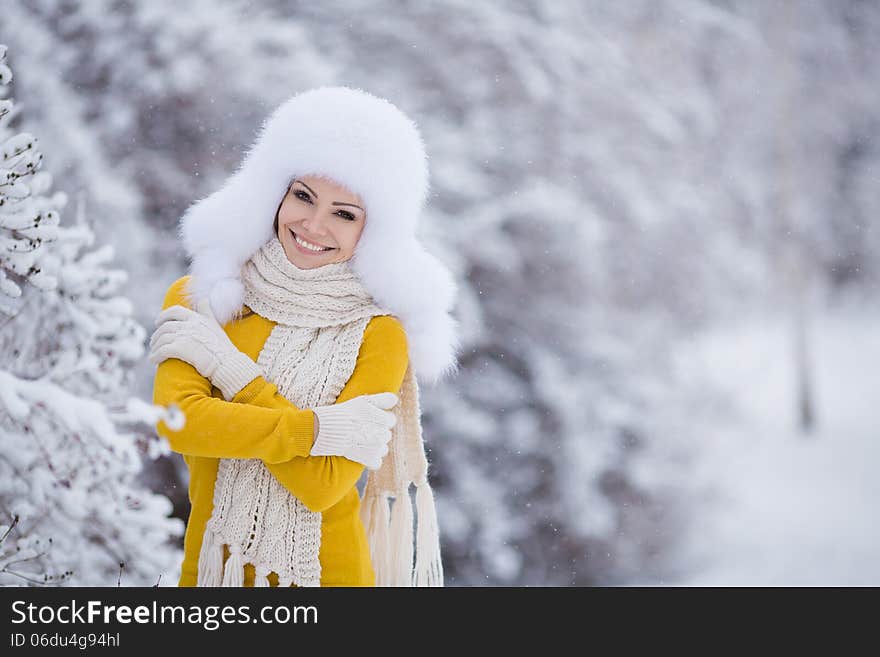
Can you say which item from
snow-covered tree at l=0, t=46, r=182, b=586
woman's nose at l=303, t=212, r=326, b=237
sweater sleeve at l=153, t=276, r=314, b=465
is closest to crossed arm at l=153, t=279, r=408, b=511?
sweater sleeve at l=153, t=276, r=314, b=465

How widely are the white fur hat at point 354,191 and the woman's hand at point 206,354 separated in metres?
0.07

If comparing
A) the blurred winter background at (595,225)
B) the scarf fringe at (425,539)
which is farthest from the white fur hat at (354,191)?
the blurred winter background at (595,225)

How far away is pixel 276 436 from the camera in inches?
49.1

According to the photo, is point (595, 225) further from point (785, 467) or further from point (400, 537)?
point (400, 537)

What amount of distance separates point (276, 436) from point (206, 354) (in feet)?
0.66

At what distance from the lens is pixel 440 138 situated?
321 centimetres

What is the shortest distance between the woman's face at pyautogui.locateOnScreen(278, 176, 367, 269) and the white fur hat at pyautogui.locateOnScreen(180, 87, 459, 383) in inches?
0.7

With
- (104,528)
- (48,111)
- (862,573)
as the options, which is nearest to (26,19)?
(48,111)

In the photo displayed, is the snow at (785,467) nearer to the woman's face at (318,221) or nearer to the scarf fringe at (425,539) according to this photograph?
the scarf fringe at (425,539)

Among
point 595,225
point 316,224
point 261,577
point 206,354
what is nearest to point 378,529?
point 261,577

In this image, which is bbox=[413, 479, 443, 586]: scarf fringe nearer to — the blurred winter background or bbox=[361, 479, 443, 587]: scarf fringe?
bbox=[361, 479, 443, 587]: scarf fringe
